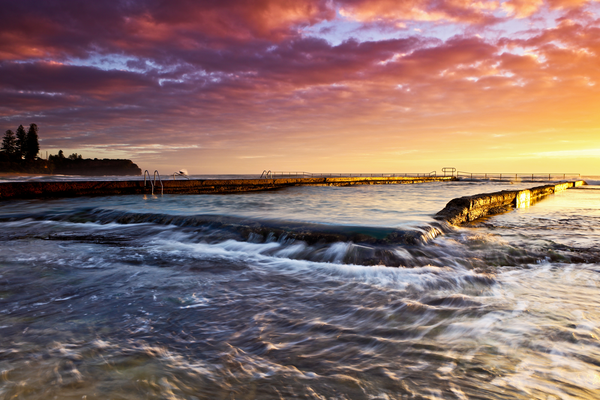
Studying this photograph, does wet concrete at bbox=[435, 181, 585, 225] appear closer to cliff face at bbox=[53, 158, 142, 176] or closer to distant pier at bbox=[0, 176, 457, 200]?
distant pier at bbox=[0, 176, 457, 200]

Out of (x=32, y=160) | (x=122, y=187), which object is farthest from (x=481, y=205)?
(x=32, y=160)

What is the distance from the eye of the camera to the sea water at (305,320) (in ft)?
5.97

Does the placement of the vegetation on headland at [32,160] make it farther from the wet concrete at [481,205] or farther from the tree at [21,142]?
the wet concrete at [481,205]

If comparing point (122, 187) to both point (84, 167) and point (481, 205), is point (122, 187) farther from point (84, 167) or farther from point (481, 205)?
point (84, 167)

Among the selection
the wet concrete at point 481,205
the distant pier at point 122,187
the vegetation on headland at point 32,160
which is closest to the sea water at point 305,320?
the wet concrete at point 481,205

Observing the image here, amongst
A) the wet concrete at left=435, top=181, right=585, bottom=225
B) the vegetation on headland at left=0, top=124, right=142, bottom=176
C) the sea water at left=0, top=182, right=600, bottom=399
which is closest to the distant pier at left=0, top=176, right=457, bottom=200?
the sea water at left=0, top=182, right=600, bottom=399

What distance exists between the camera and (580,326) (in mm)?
2529

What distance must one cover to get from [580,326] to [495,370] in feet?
3.87

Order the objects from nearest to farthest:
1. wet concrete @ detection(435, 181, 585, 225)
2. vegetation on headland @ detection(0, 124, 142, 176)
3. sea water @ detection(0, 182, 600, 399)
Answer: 1. sea water @ detection(0, 182, 600, 399)
2. wet concrete @ detection(435, 181, 585, 225)
3. vegetation on headland @ detection(0, 124, 142, 176)

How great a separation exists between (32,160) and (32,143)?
7.35 m

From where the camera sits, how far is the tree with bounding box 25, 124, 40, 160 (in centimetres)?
11906

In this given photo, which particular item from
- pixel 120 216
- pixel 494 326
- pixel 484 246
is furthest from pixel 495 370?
pixel 120 216

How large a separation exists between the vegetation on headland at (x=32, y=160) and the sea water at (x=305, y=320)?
13472cm

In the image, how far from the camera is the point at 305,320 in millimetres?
2662
